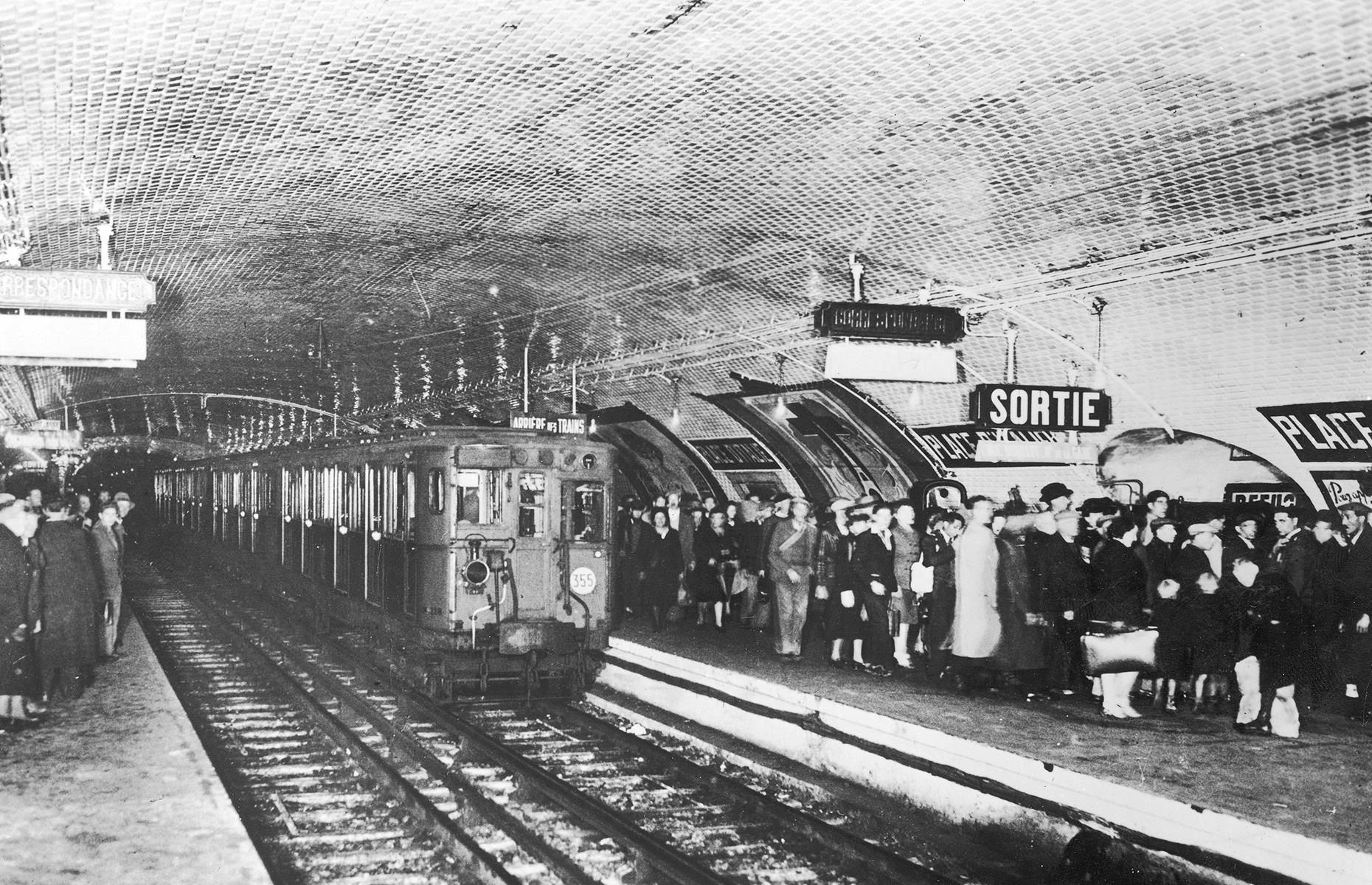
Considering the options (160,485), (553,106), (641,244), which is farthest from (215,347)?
(160,485)

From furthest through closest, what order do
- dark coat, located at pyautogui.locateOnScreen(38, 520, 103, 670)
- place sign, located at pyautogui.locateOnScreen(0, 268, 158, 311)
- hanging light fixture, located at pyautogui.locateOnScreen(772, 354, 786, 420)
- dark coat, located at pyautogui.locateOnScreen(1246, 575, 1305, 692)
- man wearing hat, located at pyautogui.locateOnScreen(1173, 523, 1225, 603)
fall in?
1. hanging light fixture, located at pyautogui.locateOnScreen(772, 354, 786, 420)
2. dark coat, located at pyautogui.locateOnScreen(38, 520, 103, 670)
3. man wearing hat, located at pyautogui.locateOnScreen(1173, 523, 1225, 603)
4. dark coat, located at pyautogui.locateOnScreen(1246, 575, 1305, 692)
5. place sign, located at pyautogui.locateOnScreen(0, 268, 158, 311)

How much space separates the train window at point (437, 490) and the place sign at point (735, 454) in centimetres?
805

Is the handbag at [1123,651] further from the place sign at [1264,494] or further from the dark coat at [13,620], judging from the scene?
the dark coat at [13,620]

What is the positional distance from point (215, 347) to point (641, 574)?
26.9 ft

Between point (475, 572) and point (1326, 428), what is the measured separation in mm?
7440

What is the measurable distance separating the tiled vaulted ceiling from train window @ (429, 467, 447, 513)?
2.36 m

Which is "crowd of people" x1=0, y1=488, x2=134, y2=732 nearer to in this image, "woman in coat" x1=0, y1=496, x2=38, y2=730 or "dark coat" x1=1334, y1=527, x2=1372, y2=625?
"woman in coat" x1=0, y1=496, x2=38, y2=730

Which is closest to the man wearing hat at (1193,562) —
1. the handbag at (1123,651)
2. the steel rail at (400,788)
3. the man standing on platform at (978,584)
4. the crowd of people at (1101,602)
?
the crowd of people at (1101,602)

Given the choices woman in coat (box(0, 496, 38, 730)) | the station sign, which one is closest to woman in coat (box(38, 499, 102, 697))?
woman in coat (box(0, 496, 38, 730))

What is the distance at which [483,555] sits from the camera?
10.8m

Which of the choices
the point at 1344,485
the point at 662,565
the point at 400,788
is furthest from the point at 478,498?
the point at 1344,485

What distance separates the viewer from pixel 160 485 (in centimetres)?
3534

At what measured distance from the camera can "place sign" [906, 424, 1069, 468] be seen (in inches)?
539

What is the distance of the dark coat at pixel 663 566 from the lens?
14109mm
